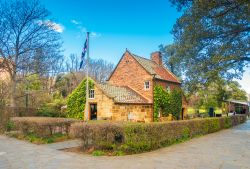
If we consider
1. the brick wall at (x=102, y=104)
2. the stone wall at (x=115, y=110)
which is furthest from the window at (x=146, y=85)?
the brick wall at (x=102, y=104)

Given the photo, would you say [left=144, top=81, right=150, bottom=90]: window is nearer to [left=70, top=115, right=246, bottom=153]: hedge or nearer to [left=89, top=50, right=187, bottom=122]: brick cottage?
[left=89, top=50, right=187, bottom=122]: brick cottage

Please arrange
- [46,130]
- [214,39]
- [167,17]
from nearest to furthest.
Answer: [46,130] → [214,39] → [167,17]

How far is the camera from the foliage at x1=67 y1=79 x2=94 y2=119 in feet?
84.5

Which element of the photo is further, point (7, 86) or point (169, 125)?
point (7, 86)

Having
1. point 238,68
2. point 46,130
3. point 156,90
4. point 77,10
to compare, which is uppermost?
point 77,10

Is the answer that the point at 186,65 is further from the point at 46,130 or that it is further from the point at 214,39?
the point at 46,130

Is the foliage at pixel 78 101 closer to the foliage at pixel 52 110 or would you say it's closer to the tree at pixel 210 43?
the foliage at pixel 52 110

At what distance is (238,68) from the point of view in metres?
25.1

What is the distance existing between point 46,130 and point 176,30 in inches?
579

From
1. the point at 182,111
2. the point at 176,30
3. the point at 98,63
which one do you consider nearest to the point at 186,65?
the point at 176,30

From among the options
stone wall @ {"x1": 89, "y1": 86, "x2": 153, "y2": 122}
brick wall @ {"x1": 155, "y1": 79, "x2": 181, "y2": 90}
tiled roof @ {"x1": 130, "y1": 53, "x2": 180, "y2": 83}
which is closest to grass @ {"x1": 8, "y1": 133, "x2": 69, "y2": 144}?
stone wall @ {"x1": 89, "y1": 86, "x2": 153, "y2": 122}

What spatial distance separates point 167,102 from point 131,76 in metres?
5.44

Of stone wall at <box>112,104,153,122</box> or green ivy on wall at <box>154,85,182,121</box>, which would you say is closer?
stone wall at <box>112,104,153,122</box>

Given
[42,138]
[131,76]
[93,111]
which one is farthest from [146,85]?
[42,138]
